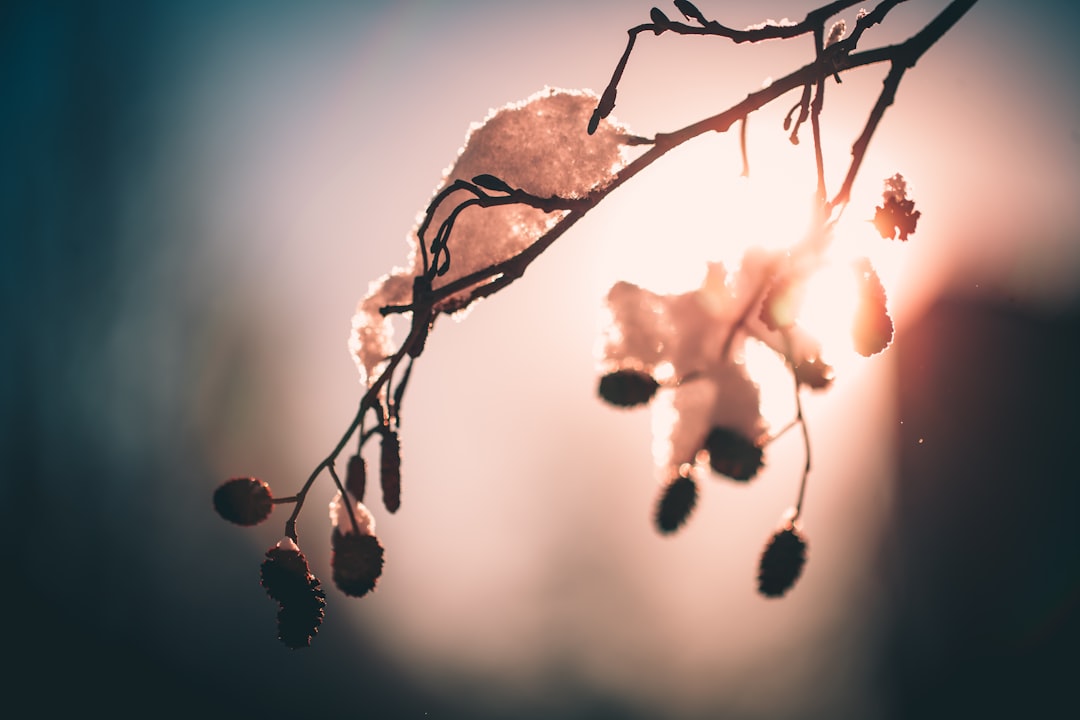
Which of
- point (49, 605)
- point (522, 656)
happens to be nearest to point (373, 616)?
point (522, 656)

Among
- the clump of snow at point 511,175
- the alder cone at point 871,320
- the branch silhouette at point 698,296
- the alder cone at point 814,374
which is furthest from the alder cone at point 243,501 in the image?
the alder cone at point 871,320

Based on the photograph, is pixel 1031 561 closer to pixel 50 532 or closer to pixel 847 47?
pixel 847 47

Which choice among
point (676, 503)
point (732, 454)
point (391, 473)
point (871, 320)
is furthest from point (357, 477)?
point (871, 320)

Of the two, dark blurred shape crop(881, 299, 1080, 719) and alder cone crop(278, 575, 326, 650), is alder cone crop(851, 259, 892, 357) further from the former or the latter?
dark blurred shape crop(881, 299, 1080, 719)

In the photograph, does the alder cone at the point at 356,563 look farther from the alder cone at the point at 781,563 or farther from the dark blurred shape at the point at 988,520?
the dark blurred shape at the point at 988,520

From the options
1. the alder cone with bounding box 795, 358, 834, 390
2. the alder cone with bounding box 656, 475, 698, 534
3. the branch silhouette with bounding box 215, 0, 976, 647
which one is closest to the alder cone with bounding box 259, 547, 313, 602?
the branch silhouette with bounding box 215, 0, 976, 647
